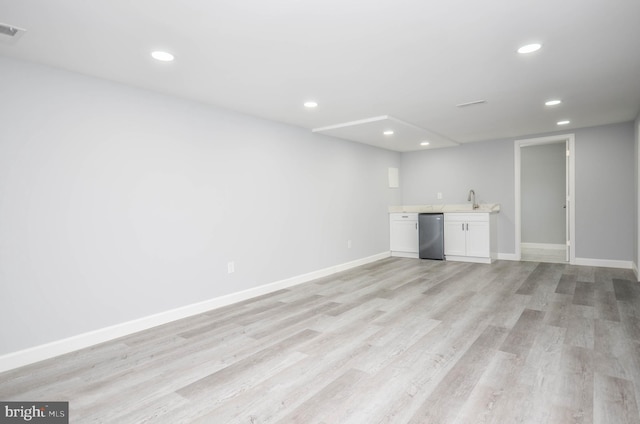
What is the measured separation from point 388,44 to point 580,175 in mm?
4911

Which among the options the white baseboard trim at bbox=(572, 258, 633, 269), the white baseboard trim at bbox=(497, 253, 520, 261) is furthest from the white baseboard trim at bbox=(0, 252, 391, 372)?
the white baseboard trim at bbox=(572, 258, 633, 269)

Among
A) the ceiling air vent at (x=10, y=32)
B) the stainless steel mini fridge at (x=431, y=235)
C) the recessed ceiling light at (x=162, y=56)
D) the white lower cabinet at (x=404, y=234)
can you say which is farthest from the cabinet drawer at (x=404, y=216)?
the ceiling air vent at (x=10, y=32)

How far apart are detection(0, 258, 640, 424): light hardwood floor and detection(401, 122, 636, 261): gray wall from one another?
179 centimetres

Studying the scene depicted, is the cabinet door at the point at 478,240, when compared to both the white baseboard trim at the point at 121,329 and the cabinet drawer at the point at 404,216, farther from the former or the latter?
the white baseboard trim at the point at 121,329

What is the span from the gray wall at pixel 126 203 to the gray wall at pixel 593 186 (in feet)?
12.3

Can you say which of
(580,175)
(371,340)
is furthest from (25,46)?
(580,175)

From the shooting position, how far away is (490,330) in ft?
9.73

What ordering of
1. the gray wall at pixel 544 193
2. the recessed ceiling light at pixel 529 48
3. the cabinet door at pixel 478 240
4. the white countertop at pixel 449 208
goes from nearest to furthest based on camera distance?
the recessed ceiling light at pixel 529 48 → the cabinet door at pixel 478 240 → the white countertop at pixel 449 208 → the gray wall at pixel 544 193

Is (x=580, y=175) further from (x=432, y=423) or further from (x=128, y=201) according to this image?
(x=128, y=201)

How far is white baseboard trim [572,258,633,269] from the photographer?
5367 mm

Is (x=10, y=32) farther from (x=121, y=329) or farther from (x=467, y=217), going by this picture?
(x=467, y=217)

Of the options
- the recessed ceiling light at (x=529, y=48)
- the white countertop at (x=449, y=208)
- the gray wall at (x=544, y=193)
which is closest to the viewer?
the recessed ceiling light at (x=529, y=48)

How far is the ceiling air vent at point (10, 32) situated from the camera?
2098mm

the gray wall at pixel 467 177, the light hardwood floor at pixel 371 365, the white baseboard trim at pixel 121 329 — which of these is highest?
the gray wall at pixel 467 177
